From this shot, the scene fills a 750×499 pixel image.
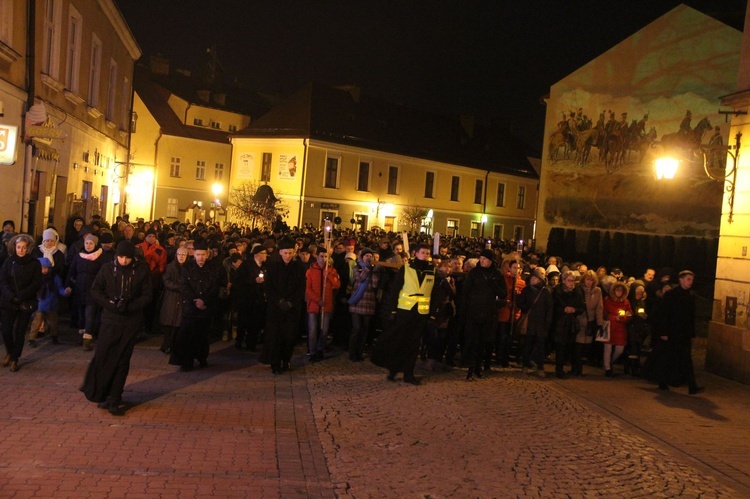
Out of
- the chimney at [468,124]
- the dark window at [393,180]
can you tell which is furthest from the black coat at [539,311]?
the chimney at [468,124]

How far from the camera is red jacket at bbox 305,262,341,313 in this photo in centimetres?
1270

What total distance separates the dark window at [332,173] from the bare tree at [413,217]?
259 inches

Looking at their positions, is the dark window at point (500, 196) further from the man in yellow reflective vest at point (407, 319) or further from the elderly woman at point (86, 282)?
the man in yellow reflective vest at point (407, 319)

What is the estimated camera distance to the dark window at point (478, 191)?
2537 inches

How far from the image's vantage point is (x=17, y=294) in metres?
10.1

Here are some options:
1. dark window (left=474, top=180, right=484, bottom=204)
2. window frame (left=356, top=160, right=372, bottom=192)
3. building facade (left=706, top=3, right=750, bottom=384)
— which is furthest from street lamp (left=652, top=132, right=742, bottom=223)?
dark window (left=474, top=180, right=484, bottom=204)

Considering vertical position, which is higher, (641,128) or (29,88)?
(641,128)

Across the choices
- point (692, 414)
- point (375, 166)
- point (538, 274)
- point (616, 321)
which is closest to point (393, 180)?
point (375, 166)

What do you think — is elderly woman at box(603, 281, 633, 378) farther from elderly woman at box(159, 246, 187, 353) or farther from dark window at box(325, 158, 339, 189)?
dark window at box(325, 158, 339, 189)

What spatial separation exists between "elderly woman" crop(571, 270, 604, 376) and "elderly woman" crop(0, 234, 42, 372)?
8.39 meters

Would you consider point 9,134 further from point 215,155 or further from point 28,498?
point 215,155

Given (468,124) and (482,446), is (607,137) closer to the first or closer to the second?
(482,446)

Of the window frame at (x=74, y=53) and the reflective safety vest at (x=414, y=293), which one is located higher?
the window frame at (x=74, y=53)

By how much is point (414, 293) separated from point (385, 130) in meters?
47.8
